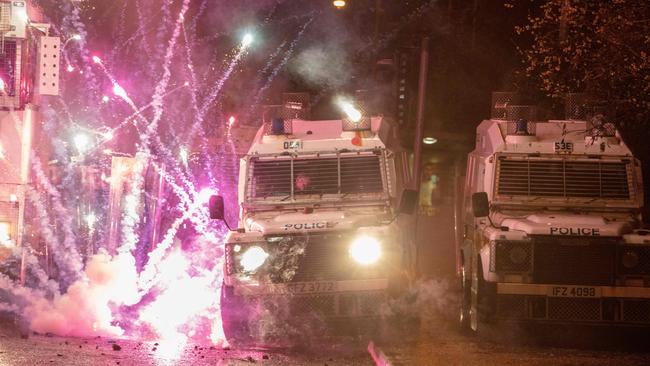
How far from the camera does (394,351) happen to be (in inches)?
416

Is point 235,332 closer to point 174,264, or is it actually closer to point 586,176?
point 586,176

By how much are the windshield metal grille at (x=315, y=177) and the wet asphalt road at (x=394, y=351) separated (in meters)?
2.24

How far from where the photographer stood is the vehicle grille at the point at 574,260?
11047 millimetres

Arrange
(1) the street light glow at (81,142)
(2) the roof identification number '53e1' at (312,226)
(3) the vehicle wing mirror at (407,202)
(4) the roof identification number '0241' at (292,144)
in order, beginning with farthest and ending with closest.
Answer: (1) the street light glow at (81,142) → (4) the roof identification number '0241' at (292,144) → (3) the vehicle wing mirror at (407,202) → (2) the roof identification number '53e1' at (312,226)

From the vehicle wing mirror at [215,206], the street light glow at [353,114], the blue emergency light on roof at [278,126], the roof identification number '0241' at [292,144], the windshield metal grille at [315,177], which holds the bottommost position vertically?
the vehicle wing mirror at [215,206]

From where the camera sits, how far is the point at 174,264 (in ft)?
58.9

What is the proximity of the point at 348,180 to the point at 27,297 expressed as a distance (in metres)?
5.46

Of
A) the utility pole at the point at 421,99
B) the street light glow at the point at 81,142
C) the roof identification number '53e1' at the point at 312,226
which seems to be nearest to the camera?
the roof identification number '53e1' at the point at 312,226

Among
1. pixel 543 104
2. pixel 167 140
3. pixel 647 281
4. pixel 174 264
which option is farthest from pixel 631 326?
pixel 167 140

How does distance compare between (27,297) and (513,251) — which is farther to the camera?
(27,297)

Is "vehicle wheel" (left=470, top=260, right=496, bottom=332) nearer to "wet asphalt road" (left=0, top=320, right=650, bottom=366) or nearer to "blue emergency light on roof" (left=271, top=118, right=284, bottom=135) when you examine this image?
"wet asphalt road" (left=0, top=320, right=650, bottom=366)

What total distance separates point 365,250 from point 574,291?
8.89 ft

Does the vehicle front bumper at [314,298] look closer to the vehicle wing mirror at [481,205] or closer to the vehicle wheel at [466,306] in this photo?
the vehicle wing mirror at [481,205]

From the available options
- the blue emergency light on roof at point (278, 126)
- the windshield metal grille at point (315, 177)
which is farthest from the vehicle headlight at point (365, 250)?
the blue emergency light on roof at point (278, 126)
